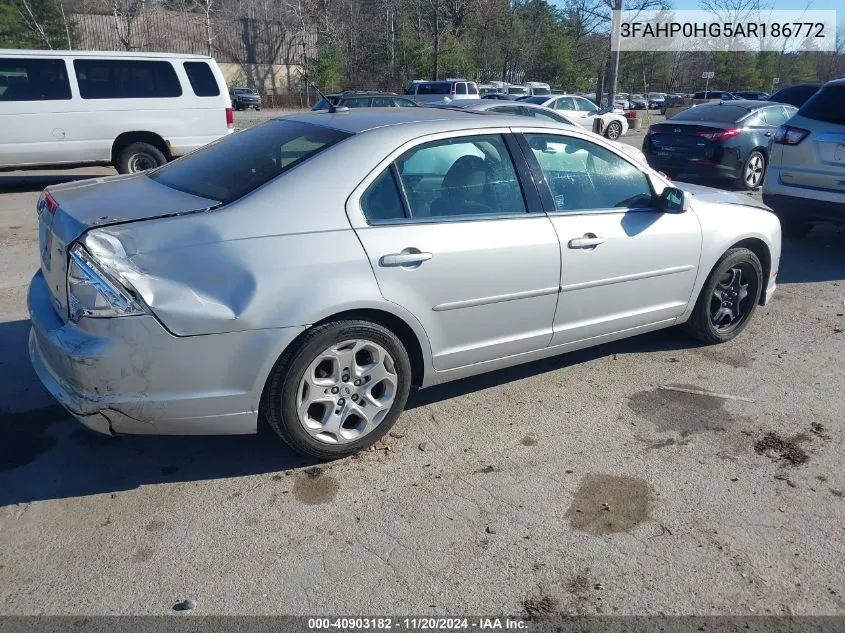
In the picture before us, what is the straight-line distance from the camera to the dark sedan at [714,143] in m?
11.3

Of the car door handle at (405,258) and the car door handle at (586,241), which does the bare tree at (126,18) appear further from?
the car door handle at (405,258)

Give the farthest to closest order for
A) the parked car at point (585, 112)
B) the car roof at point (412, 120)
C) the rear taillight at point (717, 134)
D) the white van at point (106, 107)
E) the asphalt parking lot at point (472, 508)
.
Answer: the parked car at point (585, 112) → the rear taillight at point (717, 134) → the white van at point (106, 107) → the car roof at point (412, 120) → the asphalt parking lot at point (472, 508)

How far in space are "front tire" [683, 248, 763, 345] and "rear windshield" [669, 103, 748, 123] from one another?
7514 millimetres

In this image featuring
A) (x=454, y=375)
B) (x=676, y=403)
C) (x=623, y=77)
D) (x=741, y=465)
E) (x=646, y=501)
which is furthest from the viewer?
(x=623, y=77)

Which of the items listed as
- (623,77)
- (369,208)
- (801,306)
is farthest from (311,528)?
(623,77)

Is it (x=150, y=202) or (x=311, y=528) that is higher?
(x=150, y=202)

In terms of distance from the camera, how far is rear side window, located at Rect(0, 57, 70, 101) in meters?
9.94

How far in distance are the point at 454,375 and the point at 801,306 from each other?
388 centimetres

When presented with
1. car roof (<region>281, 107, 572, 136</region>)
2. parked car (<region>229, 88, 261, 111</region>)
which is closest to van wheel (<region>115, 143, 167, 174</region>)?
car roof (<region>281, 107, 572, 136</region>)

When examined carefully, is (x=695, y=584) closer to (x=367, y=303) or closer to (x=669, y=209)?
(x=367, y=303)

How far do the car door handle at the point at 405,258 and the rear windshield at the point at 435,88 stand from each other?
973 inches

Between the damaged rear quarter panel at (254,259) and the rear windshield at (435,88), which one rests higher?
the damaged rear quarter panel at (254,259)

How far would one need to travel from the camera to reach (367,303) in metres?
3.28

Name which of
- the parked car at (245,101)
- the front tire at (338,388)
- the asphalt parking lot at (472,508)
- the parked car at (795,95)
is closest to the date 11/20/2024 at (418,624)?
the asphalt parking lot at (472,508)
